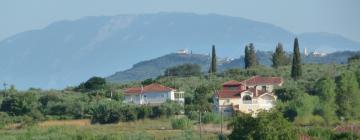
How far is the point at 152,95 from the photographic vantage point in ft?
235

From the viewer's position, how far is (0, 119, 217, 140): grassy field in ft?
147

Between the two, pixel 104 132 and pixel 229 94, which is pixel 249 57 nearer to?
pixel 229 94

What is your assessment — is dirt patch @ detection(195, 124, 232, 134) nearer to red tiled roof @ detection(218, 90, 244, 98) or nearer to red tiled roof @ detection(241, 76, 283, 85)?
red tiled roof @ detection(218, 90, 244, 98)

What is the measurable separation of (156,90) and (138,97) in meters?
1.36

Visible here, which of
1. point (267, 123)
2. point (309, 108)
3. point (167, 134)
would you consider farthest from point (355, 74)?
point (267, 123)

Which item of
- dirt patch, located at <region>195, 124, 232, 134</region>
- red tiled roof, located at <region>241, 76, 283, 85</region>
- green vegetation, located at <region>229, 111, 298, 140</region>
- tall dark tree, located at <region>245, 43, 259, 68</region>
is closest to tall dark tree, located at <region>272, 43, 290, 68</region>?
tall dark tree, located at <region>245, 43, 259, 68</region>

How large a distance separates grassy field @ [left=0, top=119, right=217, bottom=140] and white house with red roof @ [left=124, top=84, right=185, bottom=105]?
10901 millimetres

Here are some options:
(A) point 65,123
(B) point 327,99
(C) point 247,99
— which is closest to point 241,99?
(C) point 247,99

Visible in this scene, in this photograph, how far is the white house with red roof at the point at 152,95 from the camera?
70.6 m

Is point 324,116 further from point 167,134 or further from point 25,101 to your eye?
point 25,101

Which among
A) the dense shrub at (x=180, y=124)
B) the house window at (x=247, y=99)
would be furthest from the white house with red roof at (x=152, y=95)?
the dense shrub at (x=180, y=124)

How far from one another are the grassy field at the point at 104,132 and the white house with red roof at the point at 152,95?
10.9 m

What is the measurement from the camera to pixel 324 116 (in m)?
55.4

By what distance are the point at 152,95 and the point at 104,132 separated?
22164 mm
